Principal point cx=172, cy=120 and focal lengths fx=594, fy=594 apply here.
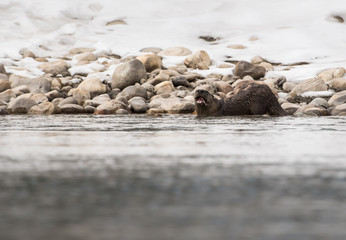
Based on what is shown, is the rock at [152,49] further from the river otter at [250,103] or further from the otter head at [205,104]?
the otter head at [205,104]

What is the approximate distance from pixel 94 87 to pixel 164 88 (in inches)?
89.1

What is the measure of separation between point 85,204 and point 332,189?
106 cm

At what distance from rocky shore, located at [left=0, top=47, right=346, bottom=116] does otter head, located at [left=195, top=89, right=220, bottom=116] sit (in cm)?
181

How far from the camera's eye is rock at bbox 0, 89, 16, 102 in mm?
17438

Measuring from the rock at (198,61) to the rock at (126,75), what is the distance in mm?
3510

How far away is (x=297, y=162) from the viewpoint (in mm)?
3543

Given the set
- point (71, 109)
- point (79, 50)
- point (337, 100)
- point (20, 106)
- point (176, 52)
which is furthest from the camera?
point (79, 50)


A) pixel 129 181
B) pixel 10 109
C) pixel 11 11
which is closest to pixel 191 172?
pixel 129 181

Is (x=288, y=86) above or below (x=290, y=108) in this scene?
above

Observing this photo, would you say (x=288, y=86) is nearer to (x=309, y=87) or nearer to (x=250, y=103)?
(x=309, y=87)

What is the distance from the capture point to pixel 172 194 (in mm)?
2361

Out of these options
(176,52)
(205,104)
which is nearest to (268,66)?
(176,52)

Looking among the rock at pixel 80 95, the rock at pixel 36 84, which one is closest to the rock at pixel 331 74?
the rock at pixel 80 95

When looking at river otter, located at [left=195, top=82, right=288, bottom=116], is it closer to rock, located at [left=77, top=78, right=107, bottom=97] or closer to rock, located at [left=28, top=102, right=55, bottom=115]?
rock, located at [left=28, top=102, right=55, bottom=115]
